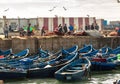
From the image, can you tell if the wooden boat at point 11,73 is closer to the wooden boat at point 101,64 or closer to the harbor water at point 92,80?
the harbor water at point 92,80

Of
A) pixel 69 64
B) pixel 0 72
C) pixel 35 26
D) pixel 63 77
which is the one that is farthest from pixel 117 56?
pixel 35 26

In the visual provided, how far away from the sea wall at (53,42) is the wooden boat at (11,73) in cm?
1097

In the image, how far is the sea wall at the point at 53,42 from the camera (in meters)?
37.5

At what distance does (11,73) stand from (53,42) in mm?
12923

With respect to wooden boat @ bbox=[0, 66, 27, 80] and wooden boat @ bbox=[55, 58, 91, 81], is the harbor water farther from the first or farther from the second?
wooden boat @ bbox=[55, 58, 91, 81]

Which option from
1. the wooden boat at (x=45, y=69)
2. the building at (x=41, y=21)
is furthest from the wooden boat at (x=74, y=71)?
the building at (x=41, y=21)

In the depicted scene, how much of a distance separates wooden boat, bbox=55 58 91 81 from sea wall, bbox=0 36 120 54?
9.71m

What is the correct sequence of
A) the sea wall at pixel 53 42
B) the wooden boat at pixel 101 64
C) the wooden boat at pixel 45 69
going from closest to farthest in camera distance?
1. the wooden boat at pixel 45 69
2. the wooden boat at pixel 101 64
3. the sea wall at pixel 53 42

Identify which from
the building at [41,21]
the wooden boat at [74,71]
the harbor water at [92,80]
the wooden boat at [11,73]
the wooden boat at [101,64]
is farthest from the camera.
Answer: the building at [41,21]

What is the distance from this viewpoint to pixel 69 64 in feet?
90.0

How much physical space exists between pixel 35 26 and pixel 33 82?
87.1ft

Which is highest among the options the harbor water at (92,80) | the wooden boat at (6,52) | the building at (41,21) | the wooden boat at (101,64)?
the building at (41,21)

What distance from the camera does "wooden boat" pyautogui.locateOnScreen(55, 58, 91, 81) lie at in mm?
25234

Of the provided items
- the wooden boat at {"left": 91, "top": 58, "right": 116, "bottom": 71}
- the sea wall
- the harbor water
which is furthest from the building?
the harbor water
